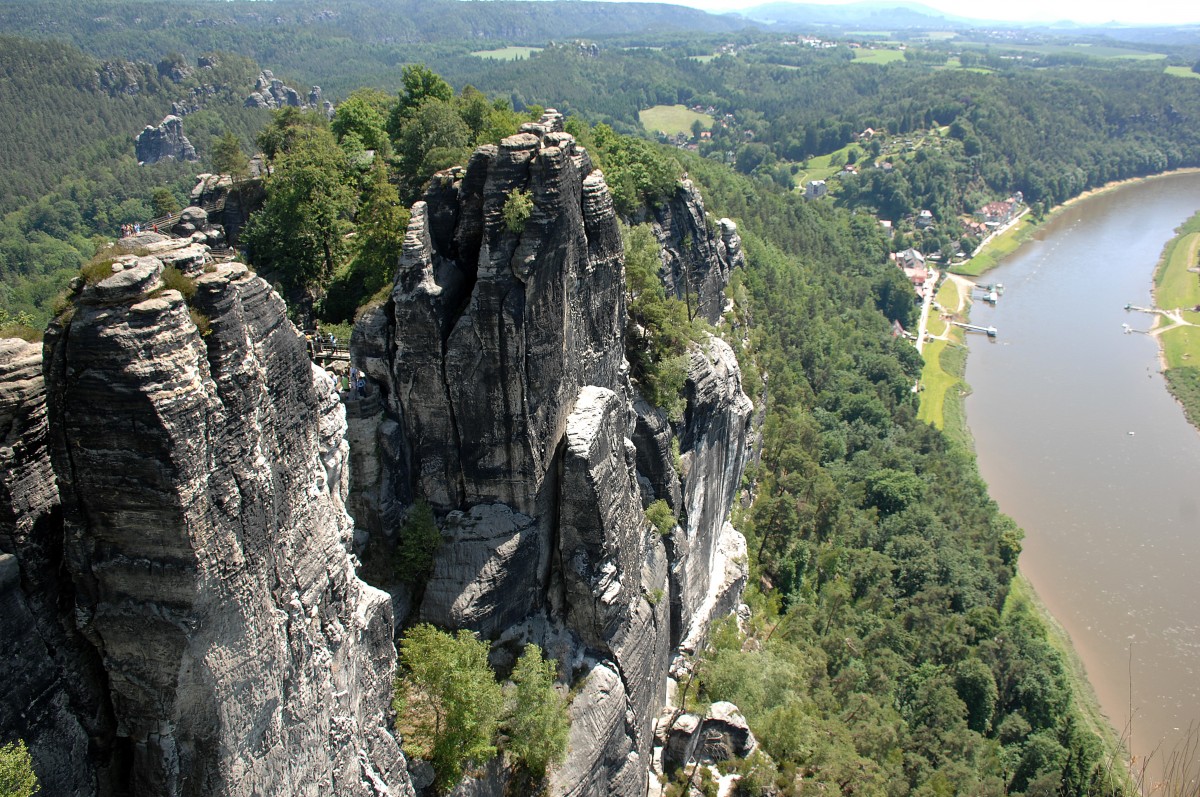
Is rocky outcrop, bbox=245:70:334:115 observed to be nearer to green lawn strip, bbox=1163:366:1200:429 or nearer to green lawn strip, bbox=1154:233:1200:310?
green lawn strip, bbox=1163:366:1200:429

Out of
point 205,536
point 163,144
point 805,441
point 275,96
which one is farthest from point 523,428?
point 275,96

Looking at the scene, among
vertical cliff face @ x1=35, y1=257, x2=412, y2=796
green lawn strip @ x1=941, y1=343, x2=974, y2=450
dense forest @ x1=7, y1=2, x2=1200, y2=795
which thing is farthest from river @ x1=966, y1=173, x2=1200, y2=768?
vertical cliff face @ x1=35, y1=257, x2=412, y2=796

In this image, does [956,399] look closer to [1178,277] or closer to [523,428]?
[1178,277]

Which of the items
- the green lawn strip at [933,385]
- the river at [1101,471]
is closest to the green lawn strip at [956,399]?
the green lawn strip at [933,385]

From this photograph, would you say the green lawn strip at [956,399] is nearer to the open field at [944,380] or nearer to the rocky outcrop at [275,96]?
the open field at [944,380]

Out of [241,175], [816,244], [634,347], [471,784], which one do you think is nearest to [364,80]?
[816,244]

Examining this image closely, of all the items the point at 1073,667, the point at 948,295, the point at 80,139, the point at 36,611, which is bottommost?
the point at 1073,667
